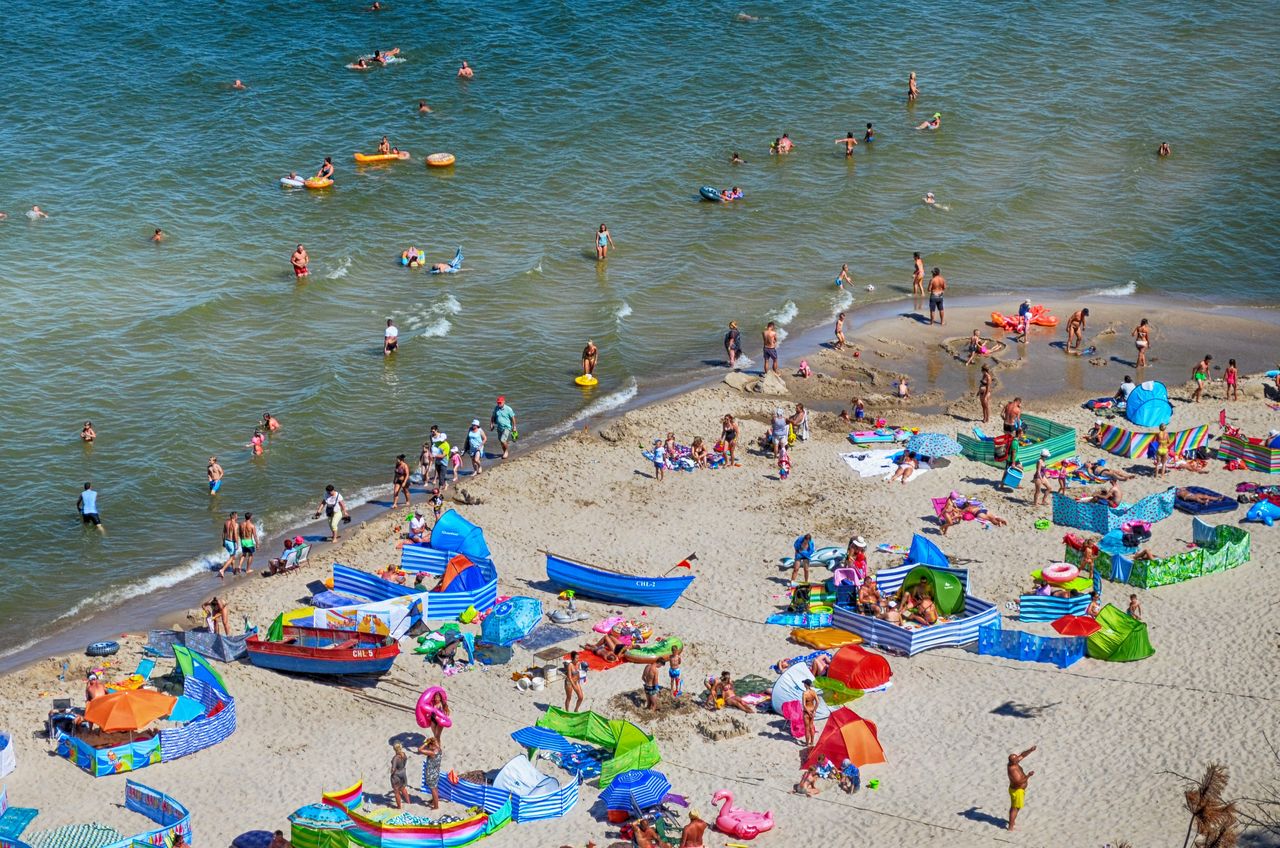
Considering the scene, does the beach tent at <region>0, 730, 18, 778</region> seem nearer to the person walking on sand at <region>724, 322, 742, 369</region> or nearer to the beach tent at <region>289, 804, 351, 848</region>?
the beach tent at <region>289, 804, 351, 848</region>

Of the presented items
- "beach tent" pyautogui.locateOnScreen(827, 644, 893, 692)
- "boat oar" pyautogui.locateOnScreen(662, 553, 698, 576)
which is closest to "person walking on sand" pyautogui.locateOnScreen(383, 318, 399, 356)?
"boat oar" pyautogui.locateOnScreen(662, 553, 698, 576)

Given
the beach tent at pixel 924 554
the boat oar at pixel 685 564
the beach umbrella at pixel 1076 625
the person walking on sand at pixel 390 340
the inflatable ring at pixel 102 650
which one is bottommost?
the inflatable ring at pixel 102 650

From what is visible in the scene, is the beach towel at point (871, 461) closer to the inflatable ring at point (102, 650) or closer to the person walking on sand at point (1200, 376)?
the person walking on sand at point (1200, 376)

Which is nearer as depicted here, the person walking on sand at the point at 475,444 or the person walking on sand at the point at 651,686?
the person walking on sand at the point at 651,686

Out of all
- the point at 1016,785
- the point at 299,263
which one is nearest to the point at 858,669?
the point at 1016,785

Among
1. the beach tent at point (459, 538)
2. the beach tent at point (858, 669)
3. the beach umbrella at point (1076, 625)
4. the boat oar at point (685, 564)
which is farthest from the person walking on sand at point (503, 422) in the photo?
the beach umbrella at point (1076, 625)
